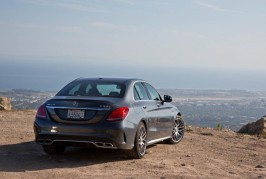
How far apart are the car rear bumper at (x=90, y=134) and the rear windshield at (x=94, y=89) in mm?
825

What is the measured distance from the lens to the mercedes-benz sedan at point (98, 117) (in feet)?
28.8

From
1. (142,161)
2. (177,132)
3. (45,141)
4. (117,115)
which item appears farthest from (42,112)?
(177,132)

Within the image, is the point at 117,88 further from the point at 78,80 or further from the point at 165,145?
the point at 165,145

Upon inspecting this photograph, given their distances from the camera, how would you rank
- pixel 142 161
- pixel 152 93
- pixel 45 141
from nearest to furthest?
pixel 45 141 < pixel 142 161 < pixel 152 93

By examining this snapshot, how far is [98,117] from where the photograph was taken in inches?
346

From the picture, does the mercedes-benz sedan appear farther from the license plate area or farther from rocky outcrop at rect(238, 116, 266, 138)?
rocky outcrop at rect(238, 116, 266, 138)

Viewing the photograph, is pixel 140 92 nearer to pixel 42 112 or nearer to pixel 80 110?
pixel 80 110

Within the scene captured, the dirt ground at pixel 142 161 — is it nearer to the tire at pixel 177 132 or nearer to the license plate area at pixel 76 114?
the tire at pixel 177 132

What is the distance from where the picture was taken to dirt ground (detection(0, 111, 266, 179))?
26.9ft

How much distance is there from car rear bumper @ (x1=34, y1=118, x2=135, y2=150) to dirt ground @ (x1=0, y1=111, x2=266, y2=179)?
395 millimetres

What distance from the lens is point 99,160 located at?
9.45m

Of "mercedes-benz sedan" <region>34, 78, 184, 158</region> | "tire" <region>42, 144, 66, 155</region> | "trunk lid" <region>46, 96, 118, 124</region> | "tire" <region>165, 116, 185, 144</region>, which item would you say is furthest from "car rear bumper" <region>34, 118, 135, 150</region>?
"tire" <region>165, 116, 185, 144</region>

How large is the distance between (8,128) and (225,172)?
6912 millimetres

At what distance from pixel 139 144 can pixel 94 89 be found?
1328 mm
